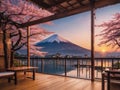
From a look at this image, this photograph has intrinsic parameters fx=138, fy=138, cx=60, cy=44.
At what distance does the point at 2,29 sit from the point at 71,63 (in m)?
3.42

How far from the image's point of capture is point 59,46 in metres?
8.78

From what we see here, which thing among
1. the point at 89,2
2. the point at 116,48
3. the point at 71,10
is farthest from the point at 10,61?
the point at 116,48

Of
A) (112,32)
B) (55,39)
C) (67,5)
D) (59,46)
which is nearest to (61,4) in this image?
(67,5)

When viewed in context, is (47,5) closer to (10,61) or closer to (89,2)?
(89,2)

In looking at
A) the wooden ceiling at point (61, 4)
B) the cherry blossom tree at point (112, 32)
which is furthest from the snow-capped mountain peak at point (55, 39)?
the wooden ceiling at point (61, 4)

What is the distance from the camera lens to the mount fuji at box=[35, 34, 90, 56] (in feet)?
25.9

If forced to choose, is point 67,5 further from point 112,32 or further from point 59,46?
point 59,46

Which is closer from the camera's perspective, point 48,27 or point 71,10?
point 71,10

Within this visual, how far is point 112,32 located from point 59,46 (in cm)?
350

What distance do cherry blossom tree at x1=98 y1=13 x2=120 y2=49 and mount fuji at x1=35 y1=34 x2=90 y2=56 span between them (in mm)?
1334

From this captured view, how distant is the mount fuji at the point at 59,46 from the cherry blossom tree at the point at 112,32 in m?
1.33

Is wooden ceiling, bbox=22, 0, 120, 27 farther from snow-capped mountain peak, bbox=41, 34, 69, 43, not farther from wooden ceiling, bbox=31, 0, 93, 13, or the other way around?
snow-capped mountain peak, bbox=41, 34, 69, 43

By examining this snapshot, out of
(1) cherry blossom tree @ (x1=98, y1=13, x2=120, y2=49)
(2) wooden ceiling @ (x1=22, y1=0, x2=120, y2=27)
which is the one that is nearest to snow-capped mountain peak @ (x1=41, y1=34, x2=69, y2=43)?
(1) cherry blossom tree @ (x1=98, y1=13, x2=120, y2=49)

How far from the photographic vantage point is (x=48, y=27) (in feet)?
29.5
